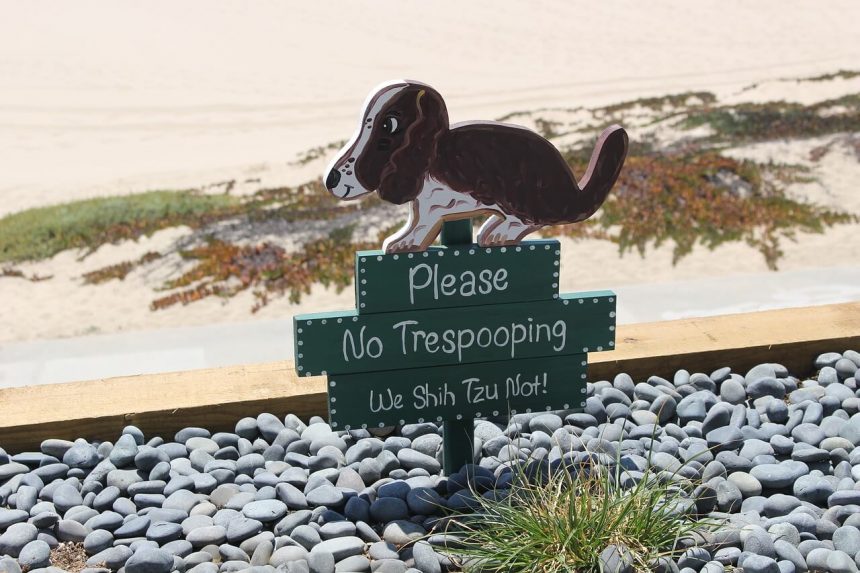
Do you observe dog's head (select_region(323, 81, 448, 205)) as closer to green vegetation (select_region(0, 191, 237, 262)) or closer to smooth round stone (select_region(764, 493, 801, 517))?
smooth round stone (select_region(764, 493, 801, 517))

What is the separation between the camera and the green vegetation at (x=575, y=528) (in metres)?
2.77

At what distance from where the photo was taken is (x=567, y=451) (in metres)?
3.54

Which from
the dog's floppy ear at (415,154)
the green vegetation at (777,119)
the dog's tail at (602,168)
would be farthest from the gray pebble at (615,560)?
the green vegetation at (777,119)

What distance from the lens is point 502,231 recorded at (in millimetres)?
3318

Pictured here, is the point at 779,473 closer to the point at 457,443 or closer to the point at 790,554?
the point at 790,554

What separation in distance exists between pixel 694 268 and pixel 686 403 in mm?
3923

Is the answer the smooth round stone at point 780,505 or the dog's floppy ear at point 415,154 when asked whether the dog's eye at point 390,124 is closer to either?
the dog's floppy ear at point 415,154

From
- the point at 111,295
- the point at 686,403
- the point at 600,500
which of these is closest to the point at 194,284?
the point at 111,295

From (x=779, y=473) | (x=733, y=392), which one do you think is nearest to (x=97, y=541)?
(x=779, y=473)

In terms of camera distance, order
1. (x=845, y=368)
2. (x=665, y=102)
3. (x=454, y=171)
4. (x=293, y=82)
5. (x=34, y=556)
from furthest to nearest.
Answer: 1. (x=293, y=82)
2. (x=665, y=102)
3. (x=845, y=368)
4. (x=454, y=171)
5. (x=34, y=556)

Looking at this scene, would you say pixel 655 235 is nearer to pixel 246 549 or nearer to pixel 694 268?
pixel 694 268

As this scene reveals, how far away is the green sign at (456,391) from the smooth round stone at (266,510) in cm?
32

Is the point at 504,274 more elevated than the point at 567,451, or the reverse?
the point at 504,274

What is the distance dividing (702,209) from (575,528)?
640 cm
